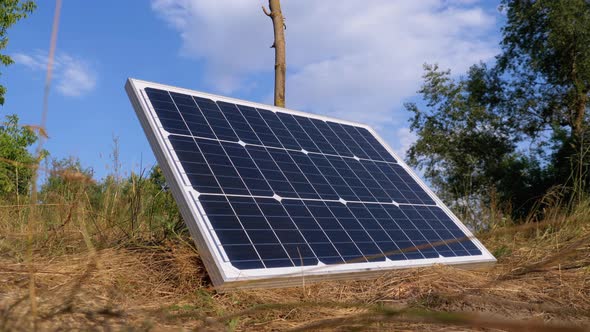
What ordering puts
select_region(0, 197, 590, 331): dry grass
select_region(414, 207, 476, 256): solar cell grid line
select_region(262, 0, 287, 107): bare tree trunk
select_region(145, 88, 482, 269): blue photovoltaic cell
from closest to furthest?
select_region(0, 197, 590, 331): dry grass, select_region(145, 88, 482, 269): blue photovoltaic cell, select_region(414, 207, 476, 256): solar cell grid line, select_region(262, 0, 287, 107): bare tree trunk

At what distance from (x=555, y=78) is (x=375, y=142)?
907 inches

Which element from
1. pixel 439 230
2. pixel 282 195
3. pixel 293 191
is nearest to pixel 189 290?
pixel 282 195

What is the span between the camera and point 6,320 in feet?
8.95

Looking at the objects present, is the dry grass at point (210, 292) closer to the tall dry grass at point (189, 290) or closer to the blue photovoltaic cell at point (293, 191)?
the tall dry grass at point (189, 290)

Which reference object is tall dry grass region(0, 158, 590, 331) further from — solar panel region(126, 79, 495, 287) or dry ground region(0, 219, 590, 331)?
solar panel region(126, 79, 495, 287)

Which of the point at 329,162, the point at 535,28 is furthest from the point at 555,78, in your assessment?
the point at 329,162

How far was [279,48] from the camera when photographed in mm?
11992

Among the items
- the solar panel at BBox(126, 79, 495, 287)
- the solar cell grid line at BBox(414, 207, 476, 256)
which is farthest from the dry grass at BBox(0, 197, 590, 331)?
the solar cell grid line at BBox(414, 207, 476, 256)

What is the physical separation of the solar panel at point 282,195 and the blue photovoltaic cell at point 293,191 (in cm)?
1

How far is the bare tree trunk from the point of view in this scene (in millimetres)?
11773

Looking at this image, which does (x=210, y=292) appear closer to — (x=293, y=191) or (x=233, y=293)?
(x=233, y=293)

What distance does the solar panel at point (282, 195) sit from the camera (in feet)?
15.3

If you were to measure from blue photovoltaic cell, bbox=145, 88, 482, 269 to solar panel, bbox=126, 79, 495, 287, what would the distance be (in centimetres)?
1

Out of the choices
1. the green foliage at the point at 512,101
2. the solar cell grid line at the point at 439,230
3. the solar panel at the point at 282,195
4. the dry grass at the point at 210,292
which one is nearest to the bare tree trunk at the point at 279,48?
the solar panel at the point at 282,195
